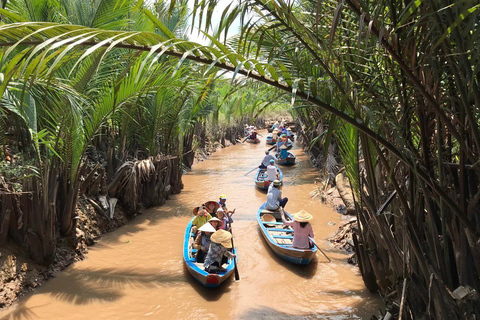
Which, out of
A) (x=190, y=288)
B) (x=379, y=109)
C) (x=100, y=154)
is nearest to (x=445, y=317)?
(x=379, y=109)

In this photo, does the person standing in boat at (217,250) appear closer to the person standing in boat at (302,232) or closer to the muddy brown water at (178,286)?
the muddy brown water at (178,286)

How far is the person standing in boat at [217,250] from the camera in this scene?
19.5 feet

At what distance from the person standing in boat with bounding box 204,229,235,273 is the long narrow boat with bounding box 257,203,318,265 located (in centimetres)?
138

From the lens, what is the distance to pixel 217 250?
239 inches

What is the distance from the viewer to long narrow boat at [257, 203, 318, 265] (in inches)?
265

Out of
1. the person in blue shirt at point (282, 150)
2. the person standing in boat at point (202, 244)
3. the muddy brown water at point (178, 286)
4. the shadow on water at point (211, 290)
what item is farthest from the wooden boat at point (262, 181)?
the shadow on water at point (211, 290)

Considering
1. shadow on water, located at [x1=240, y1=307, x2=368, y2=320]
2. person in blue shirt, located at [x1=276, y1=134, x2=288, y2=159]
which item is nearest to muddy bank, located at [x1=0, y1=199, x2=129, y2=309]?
shadow on water, located at [x1=240, y1=307, x2=368, y2=320]

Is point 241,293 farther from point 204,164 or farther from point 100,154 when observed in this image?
point 204,164

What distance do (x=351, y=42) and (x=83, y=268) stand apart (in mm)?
5722

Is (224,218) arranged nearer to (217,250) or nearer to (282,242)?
(282,242)

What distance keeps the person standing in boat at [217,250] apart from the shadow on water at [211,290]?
35cm

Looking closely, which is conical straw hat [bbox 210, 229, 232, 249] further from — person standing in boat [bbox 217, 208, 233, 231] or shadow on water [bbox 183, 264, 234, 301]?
person standing in boat [bbox 217, 208, 233, 231]

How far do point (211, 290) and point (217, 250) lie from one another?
656 mm

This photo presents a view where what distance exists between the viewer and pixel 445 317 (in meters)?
2.66
